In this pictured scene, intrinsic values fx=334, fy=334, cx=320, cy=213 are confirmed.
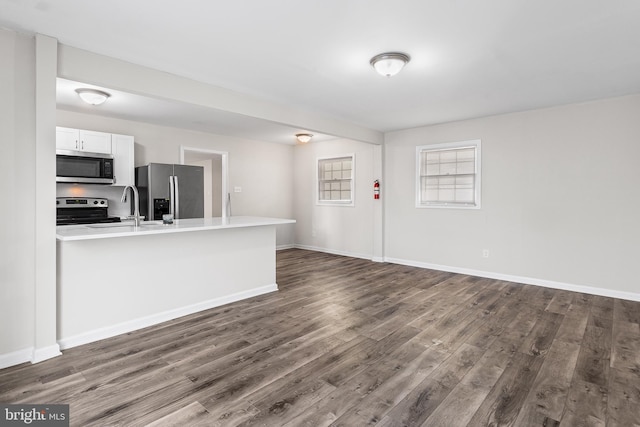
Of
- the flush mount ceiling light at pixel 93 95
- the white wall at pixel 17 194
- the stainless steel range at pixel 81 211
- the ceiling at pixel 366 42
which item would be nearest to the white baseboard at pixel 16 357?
the white wall at pixel 17 194

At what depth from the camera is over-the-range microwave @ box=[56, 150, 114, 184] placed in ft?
14.5

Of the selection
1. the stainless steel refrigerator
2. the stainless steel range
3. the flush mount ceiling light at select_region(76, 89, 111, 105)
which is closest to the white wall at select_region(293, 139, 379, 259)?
the stainless steel refrigerator

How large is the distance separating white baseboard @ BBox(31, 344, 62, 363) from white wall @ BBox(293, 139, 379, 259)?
5073 millimetres

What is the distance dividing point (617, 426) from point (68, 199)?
6.01 metres

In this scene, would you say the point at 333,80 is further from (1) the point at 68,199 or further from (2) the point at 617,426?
(1) the point at 68,199

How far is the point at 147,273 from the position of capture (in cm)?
322

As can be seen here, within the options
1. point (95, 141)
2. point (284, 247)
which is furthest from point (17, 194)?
point (284, 247)

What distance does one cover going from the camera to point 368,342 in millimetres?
2842

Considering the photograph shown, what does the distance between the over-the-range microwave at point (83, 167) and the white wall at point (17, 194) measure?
2.21m

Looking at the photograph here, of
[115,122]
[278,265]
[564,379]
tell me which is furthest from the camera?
[278,265]

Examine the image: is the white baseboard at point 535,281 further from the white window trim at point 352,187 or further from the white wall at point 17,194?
the white wall at point 17,194

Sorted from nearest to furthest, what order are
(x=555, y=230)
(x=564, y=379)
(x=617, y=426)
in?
(x=617, y=426), (x=564, y=379), (x=555, y=230)

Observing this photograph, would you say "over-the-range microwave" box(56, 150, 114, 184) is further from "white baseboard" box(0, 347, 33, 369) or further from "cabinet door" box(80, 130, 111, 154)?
"white baseboard" box(0, 347, 33, 369)

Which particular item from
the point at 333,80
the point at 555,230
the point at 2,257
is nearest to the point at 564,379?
the point at 555,230
